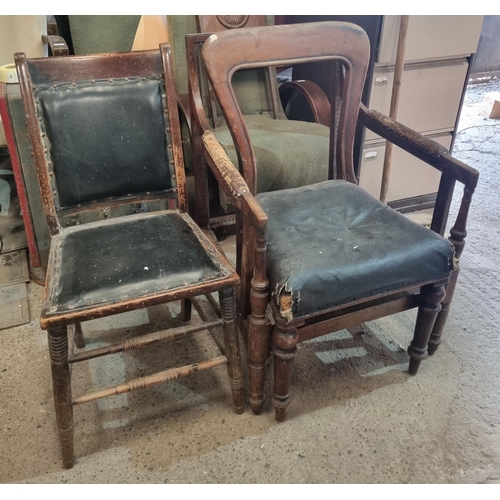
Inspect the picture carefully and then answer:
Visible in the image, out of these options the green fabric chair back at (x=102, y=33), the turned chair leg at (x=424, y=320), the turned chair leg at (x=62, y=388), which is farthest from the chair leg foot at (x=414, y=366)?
the green fabric chair back at (x=102, y=33)

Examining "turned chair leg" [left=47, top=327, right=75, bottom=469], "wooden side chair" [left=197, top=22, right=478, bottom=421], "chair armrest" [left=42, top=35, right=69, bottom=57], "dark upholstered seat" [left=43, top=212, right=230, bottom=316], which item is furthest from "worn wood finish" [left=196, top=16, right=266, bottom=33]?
"turned chair leg" [left=47, top=327, right=75, bottom=469]

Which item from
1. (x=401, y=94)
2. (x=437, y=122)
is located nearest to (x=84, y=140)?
(x=401, y=94)

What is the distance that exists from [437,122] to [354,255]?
140 centimetres

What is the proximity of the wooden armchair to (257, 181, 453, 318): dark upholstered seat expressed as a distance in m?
0.35

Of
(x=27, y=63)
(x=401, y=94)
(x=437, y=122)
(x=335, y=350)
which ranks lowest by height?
(x=335, y=350)

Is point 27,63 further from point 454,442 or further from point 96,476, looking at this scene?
point 454,442

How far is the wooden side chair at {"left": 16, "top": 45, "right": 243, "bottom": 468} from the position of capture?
112 cm

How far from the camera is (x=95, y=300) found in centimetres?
107

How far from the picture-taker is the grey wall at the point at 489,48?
4.55m

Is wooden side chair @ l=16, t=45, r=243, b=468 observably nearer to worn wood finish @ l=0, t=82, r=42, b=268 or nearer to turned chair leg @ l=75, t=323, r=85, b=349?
turned chair leg @ l=75, t=323, r=85, b=349

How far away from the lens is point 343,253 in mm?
1208

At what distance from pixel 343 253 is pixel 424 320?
389 millimetres

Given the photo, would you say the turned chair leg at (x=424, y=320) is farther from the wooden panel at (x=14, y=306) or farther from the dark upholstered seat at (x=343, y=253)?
the wooden panel at (x=14, y=306)
